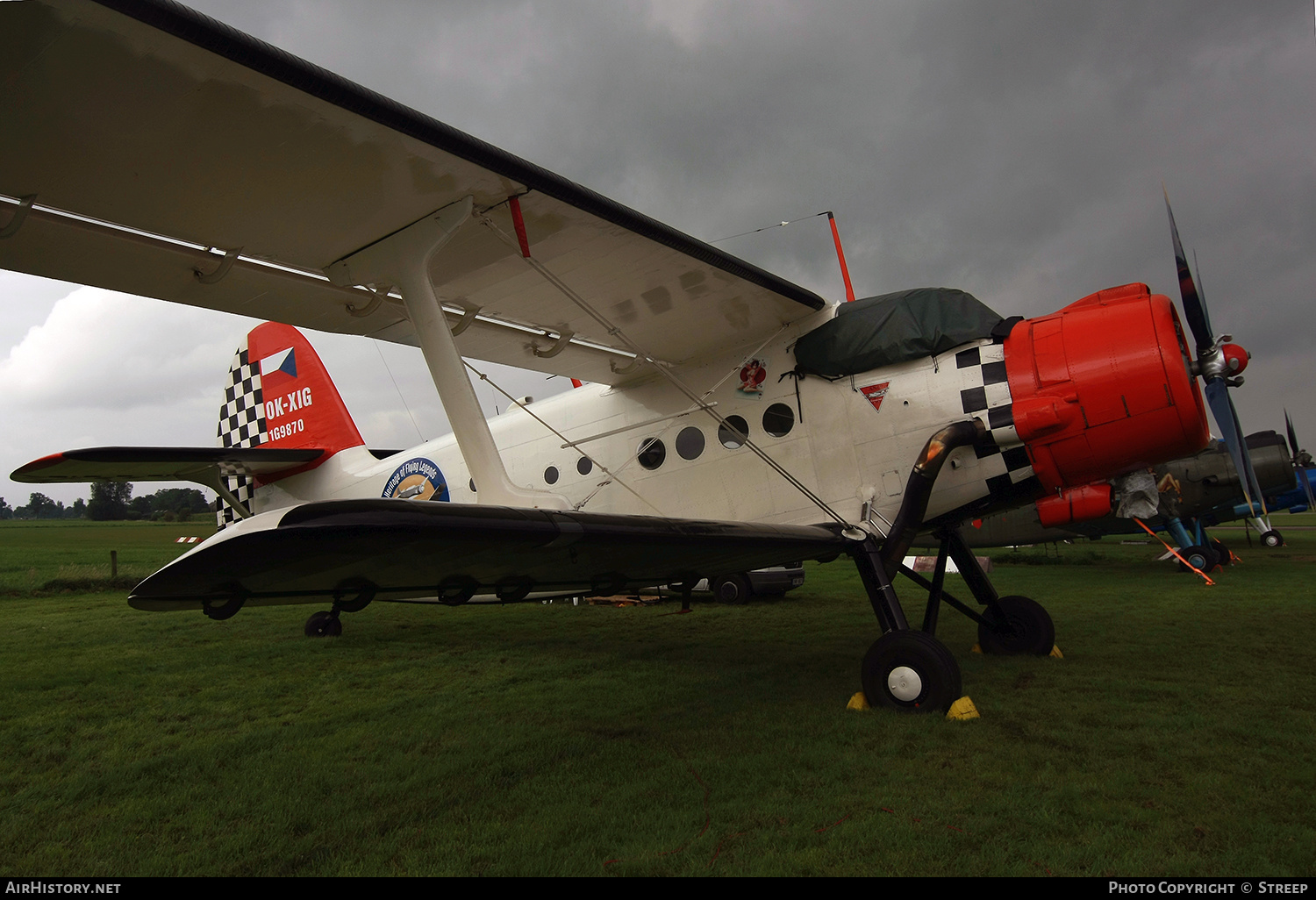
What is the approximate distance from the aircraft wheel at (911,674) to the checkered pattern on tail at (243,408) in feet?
26.3

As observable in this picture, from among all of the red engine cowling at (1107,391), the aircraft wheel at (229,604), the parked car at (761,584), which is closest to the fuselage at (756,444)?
the red engine cowling at (1107,391)

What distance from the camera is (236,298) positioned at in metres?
4.82

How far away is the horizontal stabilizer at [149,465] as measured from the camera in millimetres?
5316

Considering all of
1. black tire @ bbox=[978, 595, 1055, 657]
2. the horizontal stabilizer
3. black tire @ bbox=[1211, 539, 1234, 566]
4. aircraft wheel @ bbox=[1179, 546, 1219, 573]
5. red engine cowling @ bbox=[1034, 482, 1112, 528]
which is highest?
the horizontal stabilizer

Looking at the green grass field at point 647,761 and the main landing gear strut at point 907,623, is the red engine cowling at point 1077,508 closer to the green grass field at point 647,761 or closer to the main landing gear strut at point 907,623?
the green grass field at point 647,761

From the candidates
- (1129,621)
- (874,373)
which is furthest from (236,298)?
(1129,621)

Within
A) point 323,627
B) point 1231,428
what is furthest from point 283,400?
point 1231,428

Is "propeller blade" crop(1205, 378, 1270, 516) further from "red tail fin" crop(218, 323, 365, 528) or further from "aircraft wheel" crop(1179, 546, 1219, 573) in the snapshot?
"aircraft wheel" crop(1179, 546, 1219, 573)

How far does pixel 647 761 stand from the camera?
3.53 m

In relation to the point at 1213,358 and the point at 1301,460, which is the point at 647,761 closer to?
the point at 1213,358

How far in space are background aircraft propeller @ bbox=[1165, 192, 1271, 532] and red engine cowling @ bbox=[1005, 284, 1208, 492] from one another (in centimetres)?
15

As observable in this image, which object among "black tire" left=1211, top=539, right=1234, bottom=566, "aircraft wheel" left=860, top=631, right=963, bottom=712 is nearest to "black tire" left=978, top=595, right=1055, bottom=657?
"aircraft wheel" left=860, top=631, right=963, bottom=712

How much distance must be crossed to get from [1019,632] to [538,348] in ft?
16.6

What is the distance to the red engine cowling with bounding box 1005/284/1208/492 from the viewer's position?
4207 millimetres
